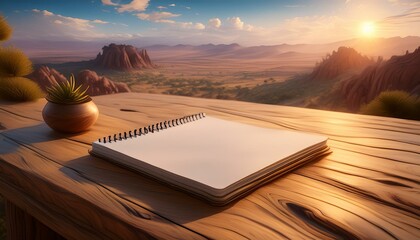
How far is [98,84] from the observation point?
646 cm

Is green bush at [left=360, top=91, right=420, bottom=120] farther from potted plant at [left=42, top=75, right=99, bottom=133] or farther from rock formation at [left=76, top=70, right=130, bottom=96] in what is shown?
rock formation at [left=76, top=70, right=130, bottom=96]

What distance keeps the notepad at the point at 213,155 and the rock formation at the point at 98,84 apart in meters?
Result: 6.03

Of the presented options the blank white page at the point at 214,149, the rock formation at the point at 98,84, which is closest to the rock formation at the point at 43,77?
the rock formation at the point at 98,84

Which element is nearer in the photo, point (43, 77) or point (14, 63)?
point (14, 63)

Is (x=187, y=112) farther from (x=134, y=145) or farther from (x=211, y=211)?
(x=211, y=211)

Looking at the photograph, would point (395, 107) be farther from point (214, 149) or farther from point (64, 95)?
point (64, 95)

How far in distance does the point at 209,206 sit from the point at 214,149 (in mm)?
151

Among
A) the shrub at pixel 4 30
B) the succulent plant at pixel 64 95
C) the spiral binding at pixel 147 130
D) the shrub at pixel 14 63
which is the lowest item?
the spiral binding at pixel 147 130

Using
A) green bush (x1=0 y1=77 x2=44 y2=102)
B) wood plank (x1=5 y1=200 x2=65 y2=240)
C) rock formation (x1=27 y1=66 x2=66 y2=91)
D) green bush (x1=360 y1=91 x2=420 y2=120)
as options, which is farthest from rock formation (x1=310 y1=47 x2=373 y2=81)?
wood plank (x1=5 y1=200 x2=65 y2=240)

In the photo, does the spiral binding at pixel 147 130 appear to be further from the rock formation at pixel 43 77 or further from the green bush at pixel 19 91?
the rock formation at pixel 43 77

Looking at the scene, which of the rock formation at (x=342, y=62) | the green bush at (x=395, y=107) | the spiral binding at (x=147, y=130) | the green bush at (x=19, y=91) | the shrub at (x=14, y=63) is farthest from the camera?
the rock formation at (x=342, y=62)

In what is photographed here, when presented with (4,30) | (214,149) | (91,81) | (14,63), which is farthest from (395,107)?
(91,81)

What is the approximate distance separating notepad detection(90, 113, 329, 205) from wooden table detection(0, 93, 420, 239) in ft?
0.05

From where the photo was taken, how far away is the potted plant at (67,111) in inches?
27.7
